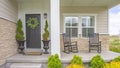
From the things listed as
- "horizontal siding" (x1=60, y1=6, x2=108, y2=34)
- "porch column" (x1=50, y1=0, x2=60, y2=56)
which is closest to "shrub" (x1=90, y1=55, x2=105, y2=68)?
"porch column" (x1=50, y1=0, x2=60, y2=56)

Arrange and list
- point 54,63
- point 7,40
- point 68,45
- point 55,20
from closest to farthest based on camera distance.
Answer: point 54,63 < point 55,20 < point 7,40 < point 68,45

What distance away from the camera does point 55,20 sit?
7.82 m

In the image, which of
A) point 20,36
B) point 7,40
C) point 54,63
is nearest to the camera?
point 54,63

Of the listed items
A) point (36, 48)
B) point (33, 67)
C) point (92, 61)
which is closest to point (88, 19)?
point (36, 48)

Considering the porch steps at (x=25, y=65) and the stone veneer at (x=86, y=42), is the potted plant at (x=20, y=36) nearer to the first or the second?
the porch steps at (x=25, y=65)

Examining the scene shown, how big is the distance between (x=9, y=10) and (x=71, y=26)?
13.3 feet

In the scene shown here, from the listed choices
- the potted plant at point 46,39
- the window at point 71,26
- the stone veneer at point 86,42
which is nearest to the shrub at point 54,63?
the potted plant at point 46,39

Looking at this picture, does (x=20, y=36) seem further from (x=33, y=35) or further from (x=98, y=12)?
(x=98, y=12)

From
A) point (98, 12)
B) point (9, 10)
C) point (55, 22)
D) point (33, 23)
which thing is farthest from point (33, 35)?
point (98, 12)

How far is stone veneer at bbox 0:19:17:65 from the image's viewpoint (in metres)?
7.45

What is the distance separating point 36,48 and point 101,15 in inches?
166

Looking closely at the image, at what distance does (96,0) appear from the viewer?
32.9ft

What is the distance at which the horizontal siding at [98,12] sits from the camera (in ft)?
37.3

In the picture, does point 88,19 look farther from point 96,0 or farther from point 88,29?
point 96,0
